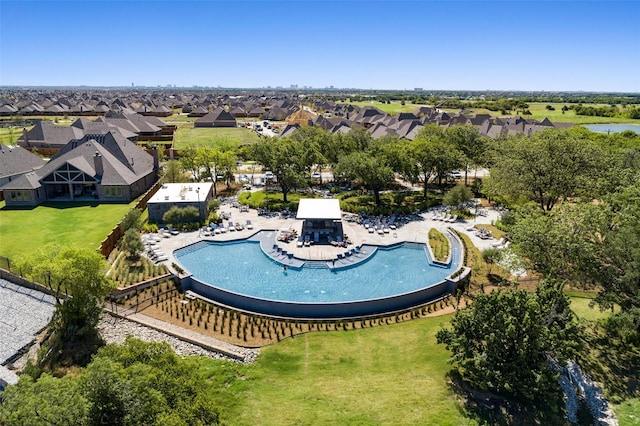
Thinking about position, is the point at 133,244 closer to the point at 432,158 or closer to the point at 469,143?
the point at 432,158

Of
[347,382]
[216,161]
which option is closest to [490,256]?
[347,382]

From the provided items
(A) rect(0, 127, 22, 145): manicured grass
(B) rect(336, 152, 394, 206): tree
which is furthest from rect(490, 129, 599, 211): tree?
(A) rect(0, 127, 22, 145): manicured grass

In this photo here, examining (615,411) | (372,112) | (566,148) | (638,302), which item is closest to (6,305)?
(615,411)

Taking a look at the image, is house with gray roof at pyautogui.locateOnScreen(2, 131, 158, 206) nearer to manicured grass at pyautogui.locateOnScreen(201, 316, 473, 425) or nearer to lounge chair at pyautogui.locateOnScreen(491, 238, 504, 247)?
manicured grass at pyautogui.locateOnScreen(201, 316, 473, 425)

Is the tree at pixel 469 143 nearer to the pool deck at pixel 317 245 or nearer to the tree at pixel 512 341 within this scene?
the pool deck at pixel 317 245

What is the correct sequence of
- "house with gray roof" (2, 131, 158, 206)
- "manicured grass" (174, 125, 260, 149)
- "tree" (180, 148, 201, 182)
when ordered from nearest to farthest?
"house with gray roof" (2, 131, 158, 206), "tree" (180, 148, 201, 182), "manicured grass" (174, 125, 260, 149)

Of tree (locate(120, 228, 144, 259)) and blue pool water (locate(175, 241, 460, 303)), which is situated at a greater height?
tree (locate(120, 228, 144, 259))

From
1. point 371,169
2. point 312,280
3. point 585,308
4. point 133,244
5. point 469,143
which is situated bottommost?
point 312,280
